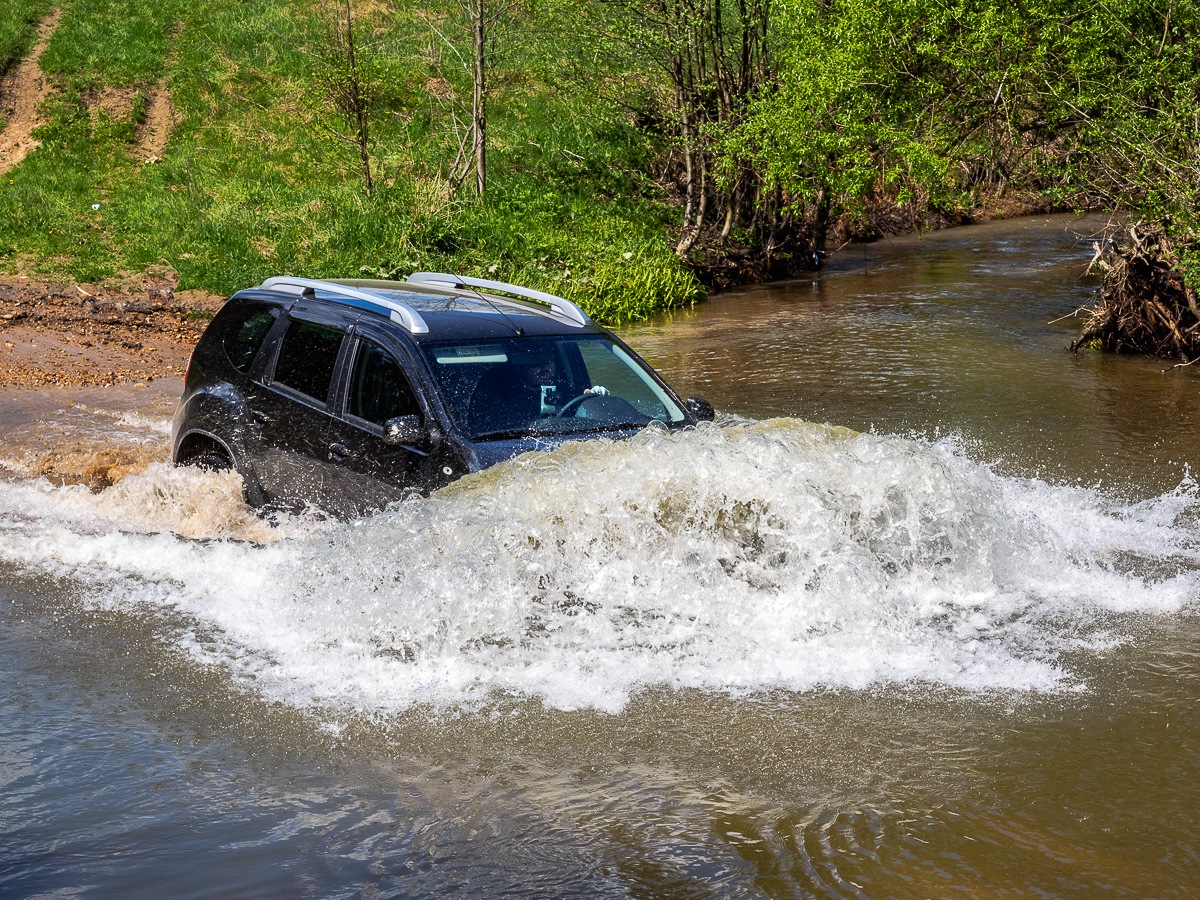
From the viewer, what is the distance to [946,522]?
6.80 m

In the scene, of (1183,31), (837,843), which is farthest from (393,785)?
(1183,31)

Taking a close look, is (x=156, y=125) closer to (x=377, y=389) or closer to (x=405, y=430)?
(x=377, y=389)

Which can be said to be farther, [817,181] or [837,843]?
[817,181]

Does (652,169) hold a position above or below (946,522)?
above

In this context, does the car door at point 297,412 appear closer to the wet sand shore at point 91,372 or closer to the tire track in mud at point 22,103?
the wet sand shore at point 91,372

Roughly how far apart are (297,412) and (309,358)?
0.35m

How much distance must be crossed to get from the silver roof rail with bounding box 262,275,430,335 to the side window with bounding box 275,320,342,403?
0.28 m

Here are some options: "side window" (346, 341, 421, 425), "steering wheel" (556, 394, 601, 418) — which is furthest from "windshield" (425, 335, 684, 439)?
"side window" (346, 341, 421, 425)

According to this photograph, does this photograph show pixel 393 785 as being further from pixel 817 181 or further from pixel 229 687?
pixel 817 181

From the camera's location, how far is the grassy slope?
2006 cm

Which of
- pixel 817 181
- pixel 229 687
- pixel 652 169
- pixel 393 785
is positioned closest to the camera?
pixel 393 785

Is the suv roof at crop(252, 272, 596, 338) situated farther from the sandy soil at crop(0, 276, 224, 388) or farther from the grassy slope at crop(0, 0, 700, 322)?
the grassy slope at crop(0, 0, 700, 322)

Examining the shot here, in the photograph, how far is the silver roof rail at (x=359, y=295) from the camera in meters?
6.76

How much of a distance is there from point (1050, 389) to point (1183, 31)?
493 centimetres
